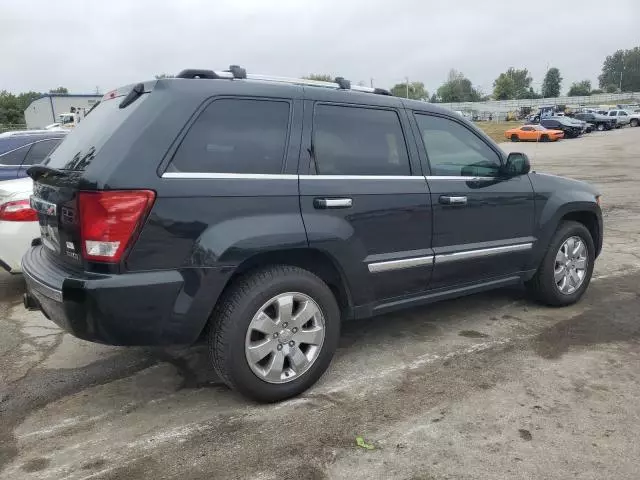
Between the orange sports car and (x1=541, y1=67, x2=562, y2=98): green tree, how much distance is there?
93514mm

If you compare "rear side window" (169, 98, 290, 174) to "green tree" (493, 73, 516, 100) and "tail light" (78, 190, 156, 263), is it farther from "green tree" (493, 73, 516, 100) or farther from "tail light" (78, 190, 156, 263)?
"green tree" (493, 73, 516, 100)

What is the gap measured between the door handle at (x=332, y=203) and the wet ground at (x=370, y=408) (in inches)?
44.9

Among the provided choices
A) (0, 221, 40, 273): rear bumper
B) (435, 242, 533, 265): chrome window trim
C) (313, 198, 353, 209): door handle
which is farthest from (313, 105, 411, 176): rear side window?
(0, 221, 40, 273): rear bumper

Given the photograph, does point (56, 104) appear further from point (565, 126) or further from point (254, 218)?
point (254, 218)

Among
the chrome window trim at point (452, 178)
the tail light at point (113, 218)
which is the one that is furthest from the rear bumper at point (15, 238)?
the chrome window trim at point (452, 178)

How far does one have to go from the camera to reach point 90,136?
124 inches

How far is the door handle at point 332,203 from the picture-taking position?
325 cm

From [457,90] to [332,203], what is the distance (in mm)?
131877

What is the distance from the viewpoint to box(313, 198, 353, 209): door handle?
128 inches

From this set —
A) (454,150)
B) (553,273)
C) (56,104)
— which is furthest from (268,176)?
(56,104)

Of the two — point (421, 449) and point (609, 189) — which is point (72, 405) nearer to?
point (421, 449)

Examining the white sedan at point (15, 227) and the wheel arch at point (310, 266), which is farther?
the white sedan at point (15, 227)

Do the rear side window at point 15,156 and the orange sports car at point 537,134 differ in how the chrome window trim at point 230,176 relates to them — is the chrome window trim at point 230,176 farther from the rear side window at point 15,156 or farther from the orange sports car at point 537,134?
the orange sports car at point 537,134

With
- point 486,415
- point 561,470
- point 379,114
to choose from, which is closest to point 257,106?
point 379,114
